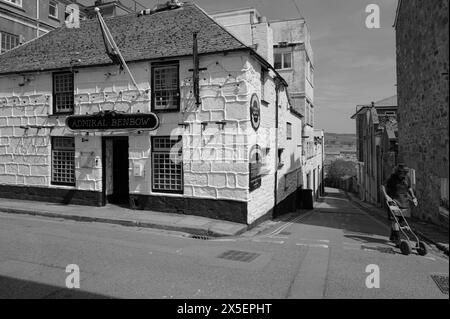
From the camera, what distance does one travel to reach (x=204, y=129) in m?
11.7

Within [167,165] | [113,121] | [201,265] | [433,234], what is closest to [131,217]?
[167,165]

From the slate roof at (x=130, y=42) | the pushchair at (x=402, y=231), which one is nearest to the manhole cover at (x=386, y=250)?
the pushchair at (x=402, y=231)

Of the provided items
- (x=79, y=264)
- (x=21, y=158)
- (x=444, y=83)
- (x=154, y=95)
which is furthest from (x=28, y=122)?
(x=444, y=83)

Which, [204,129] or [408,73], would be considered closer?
[204,129]

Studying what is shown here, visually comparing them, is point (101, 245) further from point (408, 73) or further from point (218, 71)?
point (408, 73)

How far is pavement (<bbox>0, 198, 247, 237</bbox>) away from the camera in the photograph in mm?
10227

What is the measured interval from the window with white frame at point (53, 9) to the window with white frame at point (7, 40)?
483 cm

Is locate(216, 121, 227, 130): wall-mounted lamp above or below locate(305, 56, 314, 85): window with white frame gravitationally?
below

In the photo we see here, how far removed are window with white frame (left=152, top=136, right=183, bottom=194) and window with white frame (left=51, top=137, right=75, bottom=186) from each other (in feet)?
11.9

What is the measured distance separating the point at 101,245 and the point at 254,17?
14.7 metres

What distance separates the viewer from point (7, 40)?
24.0 metres

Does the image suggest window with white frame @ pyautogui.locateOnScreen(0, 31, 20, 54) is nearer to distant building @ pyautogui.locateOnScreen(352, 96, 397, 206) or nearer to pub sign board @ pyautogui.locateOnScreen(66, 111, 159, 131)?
pub sign board @ pyautogui.locateOnScreen(66, 111, 159, 131)

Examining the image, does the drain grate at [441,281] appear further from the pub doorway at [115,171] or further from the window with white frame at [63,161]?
the window with white frame at [63,161]

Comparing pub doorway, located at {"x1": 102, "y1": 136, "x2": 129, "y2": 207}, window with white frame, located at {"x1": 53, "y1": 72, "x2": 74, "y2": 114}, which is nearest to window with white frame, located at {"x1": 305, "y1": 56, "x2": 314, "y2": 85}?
pub doorway, located at {"x1": 102, "y1": 136, "x2": 129, "y2": 207}
